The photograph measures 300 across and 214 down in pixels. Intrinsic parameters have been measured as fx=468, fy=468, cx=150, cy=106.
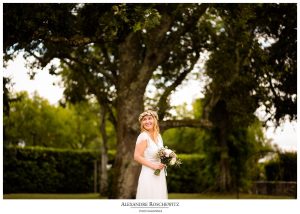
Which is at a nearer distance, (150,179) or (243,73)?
(150,179)

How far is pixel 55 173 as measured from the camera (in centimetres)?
2636

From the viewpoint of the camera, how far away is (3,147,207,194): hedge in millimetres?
24812

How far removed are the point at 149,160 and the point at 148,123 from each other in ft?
2.06

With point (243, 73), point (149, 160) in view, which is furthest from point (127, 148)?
point (149, 160)

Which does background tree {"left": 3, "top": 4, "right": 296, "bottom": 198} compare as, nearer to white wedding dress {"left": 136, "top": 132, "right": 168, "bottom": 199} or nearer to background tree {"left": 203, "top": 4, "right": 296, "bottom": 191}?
background tree {"left": 203, "top": 4, "right": 296, "bottom": 191}

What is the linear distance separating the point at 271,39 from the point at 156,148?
11.9m

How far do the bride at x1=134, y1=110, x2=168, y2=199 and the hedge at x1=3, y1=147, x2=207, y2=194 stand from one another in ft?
54.9

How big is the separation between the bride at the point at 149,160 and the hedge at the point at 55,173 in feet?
54.9

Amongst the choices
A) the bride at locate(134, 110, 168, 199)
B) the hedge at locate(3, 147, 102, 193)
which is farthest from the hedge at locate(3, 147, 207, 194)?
the bride at locate(134, 110, 168, 199)

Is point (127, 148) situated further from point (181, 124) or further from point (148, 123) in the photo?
point (148, 123)

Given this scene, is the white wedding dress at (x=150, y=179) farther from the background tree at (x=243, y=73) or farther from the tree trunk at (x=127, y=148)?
the background tree at (x=243, y=73)
